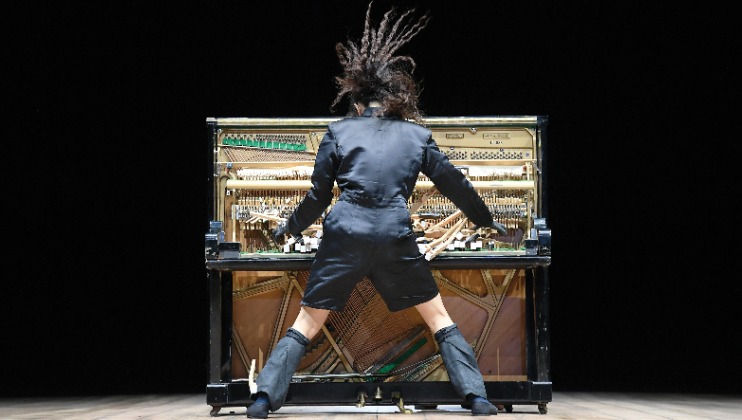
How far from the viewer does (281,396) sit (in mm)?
4906

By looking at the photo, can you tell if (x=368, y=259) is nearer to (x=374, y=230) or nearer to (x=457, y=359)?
(x=374, y=230)

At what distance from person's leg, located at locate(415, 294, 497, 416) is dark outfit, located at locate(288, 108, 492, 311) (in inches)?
3.2

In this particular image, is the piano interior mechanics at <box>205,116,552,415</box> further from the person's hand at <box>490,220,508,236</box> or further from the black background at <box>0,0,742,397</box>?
the black background at <box>0,0,742,397</box>

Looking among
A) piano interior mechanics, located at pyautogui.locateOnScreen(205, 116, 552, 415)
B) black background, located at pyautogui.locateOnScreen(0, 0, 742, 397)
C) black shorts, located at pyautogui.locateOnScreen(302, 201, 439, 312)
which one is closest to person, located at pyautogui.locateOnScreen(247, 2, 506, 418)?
black shorts, located at pyautogui.locateOnScreen(302, 201, 439, 312)

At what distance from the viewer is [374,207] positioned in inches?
193

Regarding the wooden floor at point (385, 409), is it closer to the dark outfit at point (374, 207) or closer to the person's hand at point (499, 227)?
the dark outfit at point (374, 207)

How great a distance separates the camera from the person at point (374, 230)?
16.0 feet

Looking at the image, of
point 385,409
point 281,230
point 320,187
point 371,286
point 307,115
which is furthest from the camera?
point 307,115

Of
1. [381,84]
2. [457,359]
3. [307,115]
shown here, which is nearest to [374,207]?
[381,84]

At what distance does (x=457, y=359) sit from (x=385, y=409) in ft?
2.62

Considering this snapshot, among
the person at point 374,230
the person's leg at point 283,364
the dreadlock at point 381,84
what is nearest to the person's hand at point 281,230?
the person at point 374,230
